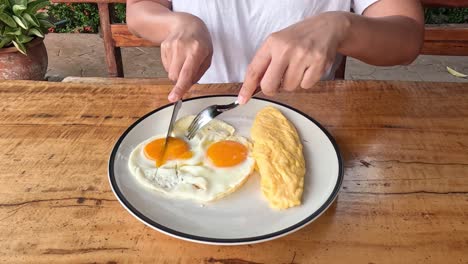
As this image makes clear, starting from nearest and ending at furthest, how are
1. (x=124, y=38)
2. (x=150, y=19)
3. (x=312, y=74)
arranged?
(x=312, y=74), (x=150, y=19), (x=124, y=38)

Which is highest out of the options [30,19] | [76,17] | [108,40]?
[108,40]

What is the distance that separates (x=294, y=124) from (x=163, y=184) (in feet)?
1.32

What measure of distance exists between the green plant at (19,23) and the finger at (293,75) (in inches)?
77.8

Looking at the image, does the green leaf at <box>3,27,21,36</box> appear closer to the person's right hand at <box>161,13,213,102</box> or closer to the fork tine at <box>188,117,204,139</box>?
the person's right hand at <box>161,13,213,102</box>

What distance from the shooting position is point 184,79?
113 centimetres

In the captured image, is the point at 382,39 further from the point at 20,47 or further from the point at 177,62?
the point at 20,47

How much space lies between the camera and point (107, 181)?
41.3 inches

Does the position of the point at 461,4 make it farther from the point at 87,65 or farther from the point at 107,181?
the point at 87,65

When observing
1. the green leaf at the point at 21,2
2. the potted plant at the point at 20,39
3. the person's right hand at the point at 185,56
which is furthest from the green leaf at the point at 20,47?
the person's right hand at the point at 185,56

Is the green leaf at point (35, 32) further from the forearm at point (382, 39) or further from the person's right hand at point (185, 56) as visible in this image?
the forearm at point (382, 39)

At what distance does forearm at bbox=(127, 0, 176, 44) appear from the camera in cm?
141

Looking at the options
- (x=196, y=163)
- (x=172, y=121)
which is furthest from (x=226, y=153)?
(x=172, y=121)

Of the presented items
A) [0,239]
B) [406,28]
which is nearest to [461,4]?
[406,28]

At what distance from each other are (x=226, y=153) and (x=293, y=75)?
0.24 metres
